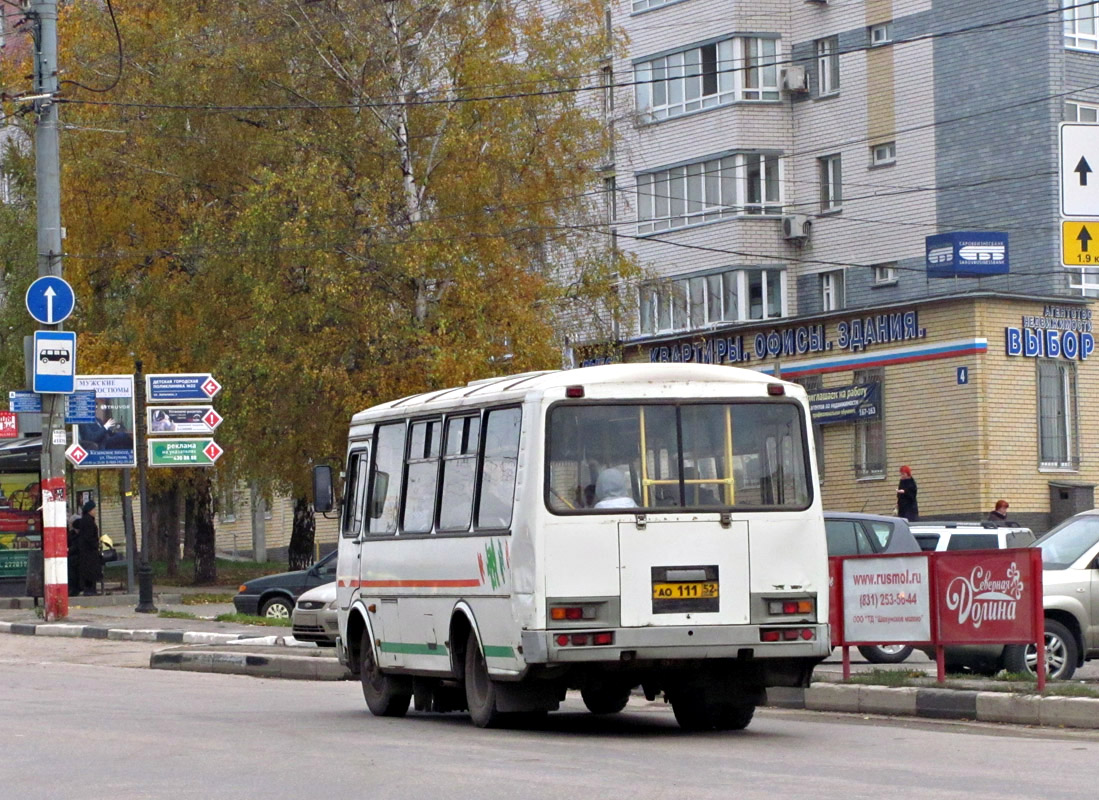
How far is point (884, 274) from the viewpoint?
48.2 meters

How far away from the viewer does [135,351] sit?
→ 131ft

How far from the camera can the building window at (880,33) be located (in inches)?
1852

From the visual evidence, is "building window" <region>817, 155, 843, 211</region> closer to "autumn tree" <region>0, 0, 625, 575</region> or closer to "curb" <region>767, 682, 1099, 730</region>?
"autumn tree" <region>0, 0, 625, 575</region>

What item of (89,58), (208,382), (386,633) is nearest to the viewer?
(386,633)

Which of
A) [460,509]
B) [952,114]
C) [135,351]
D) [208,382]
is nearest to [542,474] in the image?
[460,509]

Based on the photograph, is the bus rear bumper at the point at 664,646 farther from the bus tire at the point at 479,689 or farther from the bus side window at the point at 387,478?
the bus side window at the point at 387,478

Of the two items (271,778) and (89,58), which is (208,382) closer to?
(89,58)

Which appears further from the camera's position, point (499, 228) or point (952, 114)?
point (952, 114)

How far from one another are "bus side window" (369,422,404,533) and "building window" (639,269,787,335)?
1288 inches

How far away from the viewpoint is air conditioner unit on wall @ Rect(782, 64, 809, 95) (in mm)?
49031

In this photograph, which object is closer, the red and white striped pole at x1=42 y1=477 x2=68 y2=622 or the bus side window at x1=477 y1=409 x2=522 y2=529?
the bus side window at x1=477 y1=409 x2=522 y2=529

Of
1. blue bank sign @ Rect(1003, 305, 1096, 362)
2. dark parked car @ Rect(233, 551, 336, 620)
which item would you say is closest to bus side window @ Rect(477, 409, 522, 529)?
dark parked car @ Rect(233, 551, 336, 620)

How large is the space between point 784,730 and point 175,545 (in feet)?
117

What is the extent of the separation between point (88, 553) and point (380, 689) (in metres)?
20.9
